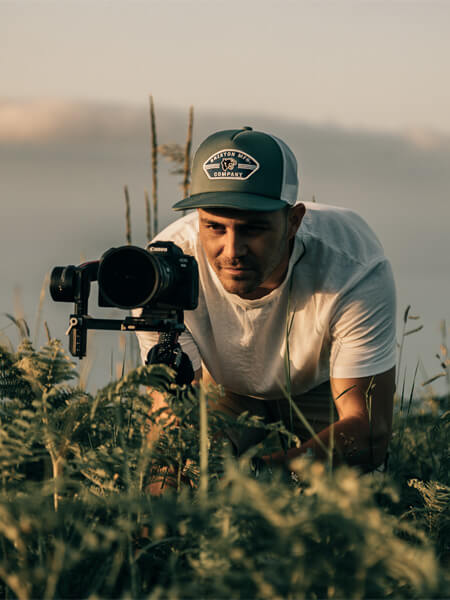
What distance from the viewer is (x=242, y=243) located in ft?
9.09

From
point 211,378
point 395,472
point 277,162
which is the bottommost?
point 395,472

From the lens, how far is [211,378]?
143 inches

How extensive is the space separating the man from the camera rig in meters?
0.46

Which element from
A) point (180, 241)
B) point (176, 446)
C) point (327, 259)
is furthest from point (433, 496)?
point (180, 241)

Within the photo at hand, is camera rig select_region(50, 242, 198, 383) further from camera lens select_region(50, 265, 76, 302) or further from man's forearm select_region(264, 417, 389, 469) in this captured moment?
man's forearm select_region(264, 417, 389, 469)

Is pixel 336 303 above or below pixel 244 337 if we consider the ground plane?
above

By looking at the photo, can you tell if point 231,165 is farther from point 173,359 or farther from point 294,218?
point 173,359

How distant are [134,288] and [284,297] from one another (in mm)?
1276

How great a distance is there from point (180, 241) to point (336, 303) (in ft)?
2.74

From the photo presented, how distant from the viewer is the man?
275 cm

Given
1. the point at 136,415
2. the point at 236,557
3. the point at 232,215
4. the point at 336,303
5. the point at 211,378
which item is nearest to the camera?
the point at 236,557

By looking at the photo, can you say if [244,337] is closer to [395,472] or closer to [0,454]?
[395,472]

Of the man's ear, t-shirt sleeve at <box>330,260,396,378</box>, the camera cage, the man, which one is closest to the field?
the camera cage

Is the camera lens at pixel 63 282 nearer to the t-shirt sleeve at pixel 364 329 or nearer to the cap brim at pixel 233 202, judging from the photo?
the cap brim at pixel 233 202
